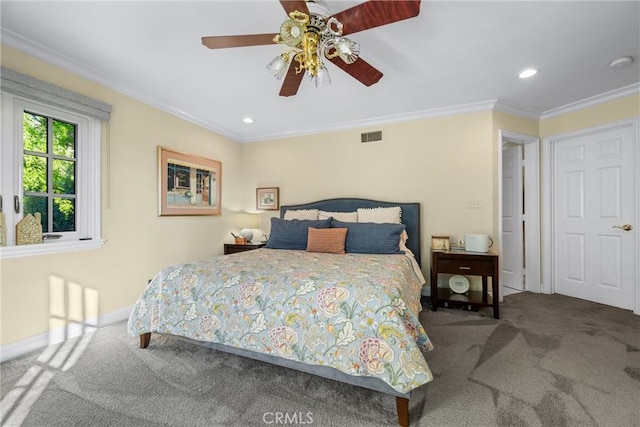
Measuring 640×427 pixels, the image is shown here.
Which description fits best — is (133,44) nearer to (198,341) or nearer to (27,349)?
(198,341)

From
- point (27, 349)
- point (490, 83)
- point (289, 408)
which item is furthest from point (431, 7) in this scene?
point (27, 349)

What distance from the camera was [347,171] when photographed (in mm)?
3900

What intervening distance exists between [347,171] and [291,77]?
199 cm

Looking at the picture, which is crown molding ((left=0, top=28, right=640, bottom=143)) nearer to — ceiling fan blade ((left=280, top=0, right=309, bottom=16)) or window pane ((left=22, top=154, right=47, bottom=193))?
window pane ((left=22, top=154, right=47, bottom=193))

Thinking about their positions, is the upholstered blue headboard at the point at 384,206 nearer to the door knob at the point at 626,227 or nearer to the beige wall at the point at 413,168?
the beige wall at the point at 413,168

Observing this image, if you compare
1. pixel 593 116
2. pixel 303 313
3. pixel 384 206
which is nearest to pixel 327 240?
pixel 384 206

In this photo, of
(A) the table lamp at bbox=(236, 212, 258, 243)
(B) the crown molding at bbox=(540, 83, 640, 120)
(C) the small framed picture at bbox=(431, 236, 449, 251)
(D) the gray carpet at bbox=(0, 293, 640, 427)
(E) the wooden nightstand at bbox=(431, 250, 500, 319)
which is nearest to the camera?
(D) the gray carpet at bbox=(0, 293, 640, 427)

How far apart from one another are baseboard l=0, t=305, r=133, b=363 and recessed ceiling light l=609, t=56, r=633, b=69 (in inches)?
209

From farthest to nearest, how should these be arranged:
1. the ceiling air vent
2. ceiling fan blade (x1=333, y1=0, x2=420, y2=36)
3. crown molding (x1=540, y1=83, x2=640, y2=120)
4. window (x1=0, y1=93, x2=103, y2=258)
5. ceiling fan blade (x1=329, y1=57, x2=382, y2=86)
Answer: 1. the ceiling air vent
2. crown molding (x1=540, y1=83, x2=640, y2=120)
3. window (x1=0, y1=93, x2=103, y2=258)
4. ceiling fan blade (x1=329, y1=57, x2=382, y2=86)
5. ceiling fan blade (x1=333, y1=0, x2=420, y2=36)

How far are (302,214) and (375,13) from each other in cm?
263

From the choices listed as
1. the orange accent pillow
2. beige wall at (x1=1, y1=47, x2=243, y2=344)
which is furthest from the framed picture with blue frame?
the orange accent pillow

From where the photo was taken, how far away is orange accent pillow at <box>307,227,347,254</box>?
287 centimetres

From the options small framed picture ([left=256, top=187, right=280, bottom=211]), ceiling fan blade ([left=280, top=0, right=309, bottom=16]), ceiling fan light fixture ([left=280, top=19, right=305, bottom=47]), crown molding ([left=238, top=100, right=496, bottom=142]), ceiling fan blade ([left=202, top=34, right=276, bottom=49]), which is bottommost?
small framed picture ([left=256, top=187, right=280, bottom=211])

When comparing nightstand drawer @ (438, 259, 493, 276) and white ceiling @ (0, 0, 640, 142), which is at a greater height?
white ceiling @ (0, 0, 640, 142)
